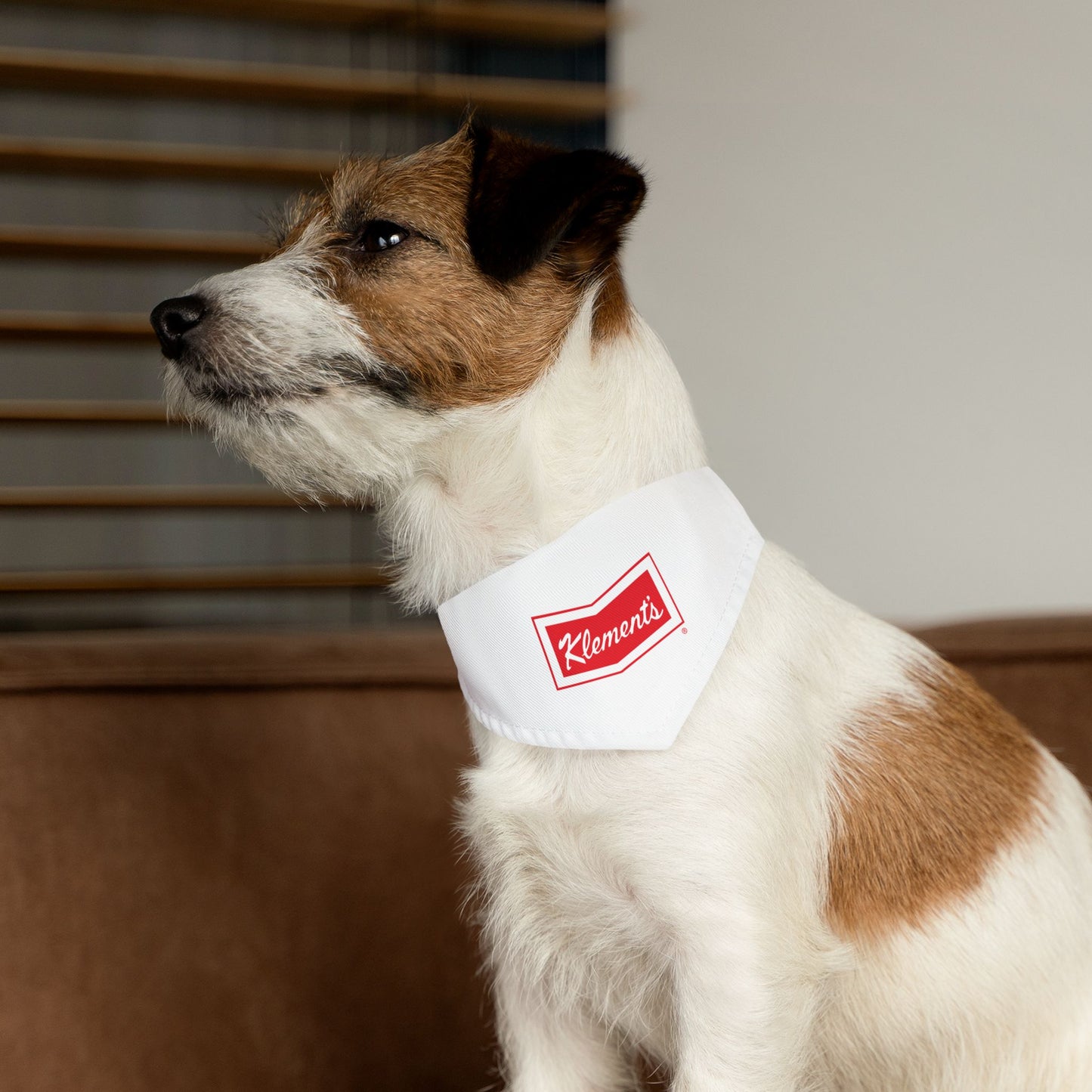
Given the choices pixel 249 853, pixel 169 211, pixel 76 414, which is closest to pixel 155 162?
pixel 169 211

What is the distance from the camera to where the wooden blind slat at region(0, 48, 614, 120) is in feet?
11.9

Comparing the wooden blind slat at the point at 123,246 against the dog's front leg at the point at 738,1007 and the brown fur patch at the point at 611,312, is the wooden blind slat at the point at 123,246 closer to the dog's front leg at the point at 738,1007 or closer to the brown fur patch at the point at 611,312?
the brown fur patch at the point at 611,312

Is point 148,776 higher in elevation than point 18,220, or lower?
lower

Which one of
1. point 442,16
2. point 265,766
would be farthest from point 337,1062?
point 442,16

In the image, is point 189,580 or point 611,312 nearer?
point 611,312

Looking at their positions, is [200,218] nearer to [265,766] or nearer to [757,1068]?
[265,766]

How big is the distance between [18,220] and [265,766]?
346cm

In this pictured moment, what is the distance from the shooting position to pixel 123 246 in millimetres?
3846

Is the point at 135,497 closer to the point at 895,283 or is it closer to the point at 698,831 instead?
the point at 895,283

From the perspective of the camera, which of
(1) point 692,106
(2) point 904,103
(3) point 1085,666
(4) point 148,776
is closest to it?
(4) point 148,776

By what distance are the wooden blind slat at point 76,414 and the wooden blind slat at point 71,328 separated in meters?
0.22

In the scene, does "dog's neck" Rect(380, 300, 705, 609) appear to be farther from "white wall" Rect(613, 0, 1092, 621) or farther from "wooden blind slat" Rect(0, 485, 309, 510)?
"wooden blind slat" Rect(0, 485, 309, 510)

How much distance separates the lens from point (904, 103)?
2193mm

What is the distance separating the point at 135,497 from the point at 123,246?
83cm
